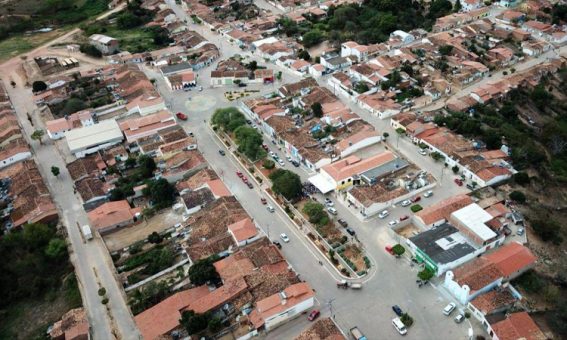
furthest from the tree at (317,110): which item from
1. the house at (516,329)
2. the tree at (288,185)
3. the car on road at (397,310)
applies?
the house at (516,329)

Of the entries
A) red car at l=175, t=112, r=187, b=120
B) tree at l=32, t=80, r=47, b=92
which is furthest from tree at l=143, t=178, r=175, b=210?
tree at l=32, t=80, r=47, b=92

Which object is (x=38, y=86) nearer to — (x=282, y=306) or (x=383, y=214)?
(x=383, y=214)

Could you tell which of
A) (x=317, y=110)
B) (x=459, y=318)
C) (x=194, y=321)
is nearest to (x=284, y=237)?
(x=194, y=321)

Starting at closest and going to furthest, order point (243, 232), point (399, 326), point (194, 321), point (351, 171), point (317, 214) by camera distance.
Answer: point (194, 321) < point (399, 326) < point (243, 232) < point (317, 214) < point (351, 171)

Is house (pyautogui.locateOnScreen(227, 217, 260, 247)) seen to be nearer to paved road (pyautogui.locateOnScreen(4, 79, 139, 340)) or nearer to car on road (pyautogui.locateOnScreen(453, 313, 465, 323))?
paved road (pyautogui.locateOnScreen(4, 79, 139, 340))

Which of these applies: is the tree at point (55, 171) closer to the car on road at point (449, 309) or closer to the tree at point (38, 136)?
the tree at point (38, 136)

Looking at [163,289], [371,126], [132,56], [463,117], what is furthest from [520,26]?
[163,289]
